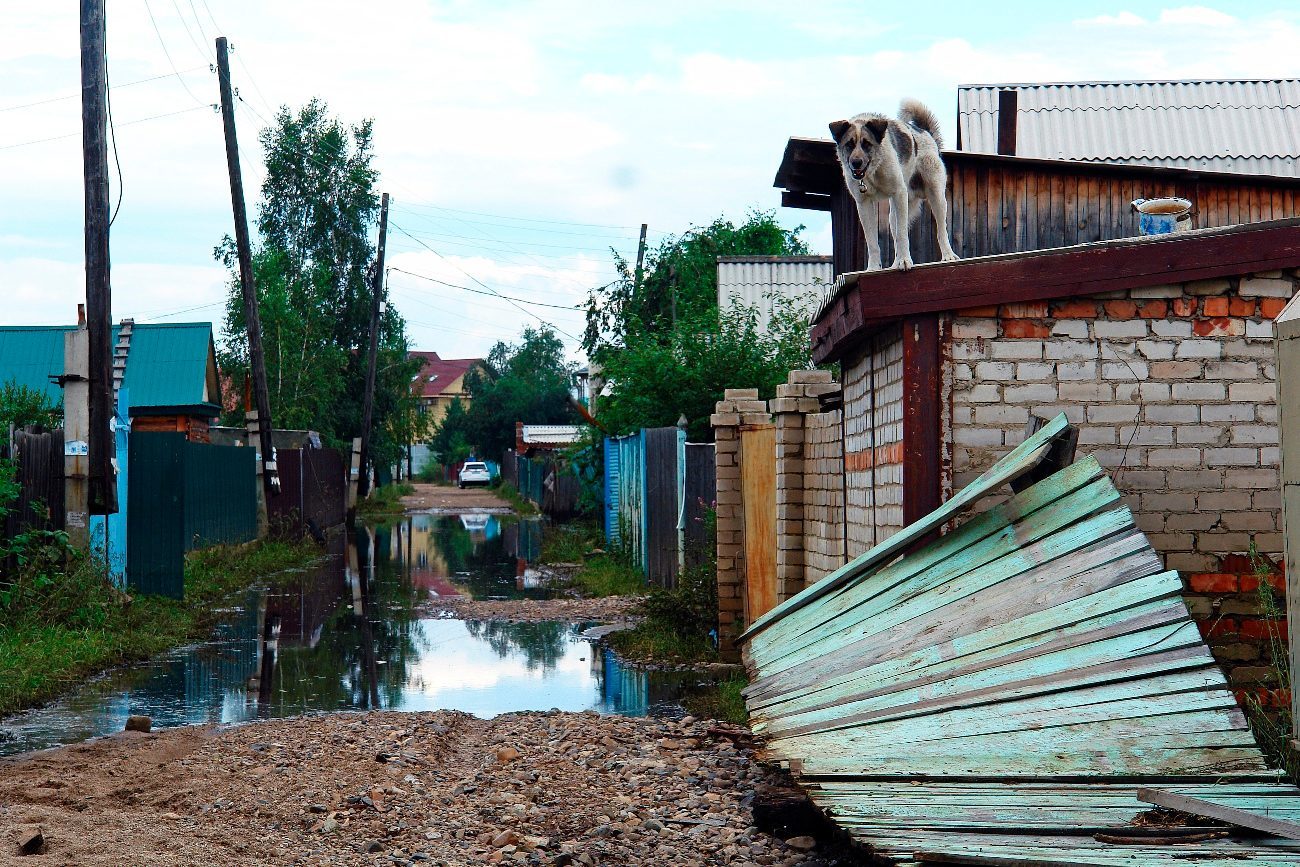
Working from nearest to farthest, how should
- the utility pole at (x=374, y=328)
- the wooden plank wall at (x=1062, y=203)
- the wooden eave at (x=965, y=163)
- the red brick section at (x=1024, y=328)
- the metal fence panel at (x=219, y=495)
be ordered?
the red brick section at (x=1024, y=328)
the wooden eave at (x=965, y=163)
the wooden plank wall at (x=1062, y=203)
the metal fence panel at (x=219, y=495)
the utility pole at (x=374, y=328)

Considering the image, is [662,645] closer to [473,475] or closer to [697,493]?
[697,493]

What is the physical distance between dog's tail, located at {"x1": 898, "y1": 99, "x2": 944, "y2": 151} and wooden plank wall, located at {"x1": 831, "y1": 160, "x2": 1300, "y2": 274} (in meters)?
4.83

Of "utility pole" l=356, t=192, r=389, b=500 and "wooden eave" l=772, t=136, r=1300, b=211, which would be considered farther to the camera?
"utility pole" l=356, t=192, r=389, b=500

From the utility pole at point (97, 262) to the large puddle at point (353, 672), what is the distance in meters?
1.94

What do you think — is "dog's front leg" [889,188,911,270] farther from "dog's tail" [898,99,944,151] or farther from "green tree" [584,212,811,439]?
"green tree" [584,212,811,439]

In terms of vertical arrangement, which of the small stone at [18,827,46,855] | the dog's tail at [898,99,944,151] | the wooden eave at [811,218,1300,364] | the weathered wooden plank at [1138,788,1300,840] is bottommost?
the small stone at [18,827,46,855]

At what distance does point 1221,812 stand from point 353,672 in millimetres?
7845

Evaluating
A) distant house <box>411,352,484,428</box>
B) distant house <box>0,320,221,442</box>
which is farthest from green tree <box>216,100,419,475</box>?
distant house <box>411,352,484,428</box>

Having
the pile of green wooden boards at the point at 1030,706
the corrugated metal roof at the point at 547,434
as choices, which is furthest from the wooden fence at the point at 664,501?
the corrugated metal roof at the point at 547,434

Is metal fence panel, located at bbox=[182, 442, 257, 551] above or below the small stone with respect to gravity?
above

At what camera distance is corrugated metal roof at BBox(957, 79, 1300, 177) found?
14.1 m

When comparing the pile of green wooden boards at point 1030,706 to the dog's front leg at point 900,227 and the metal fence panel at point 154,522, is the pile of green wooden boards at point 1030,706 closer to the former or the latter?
the dog's front leg at point 900,227

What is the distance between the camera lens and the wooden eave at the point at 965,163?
12.0 metres

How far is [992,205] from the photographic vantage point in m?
12.4
